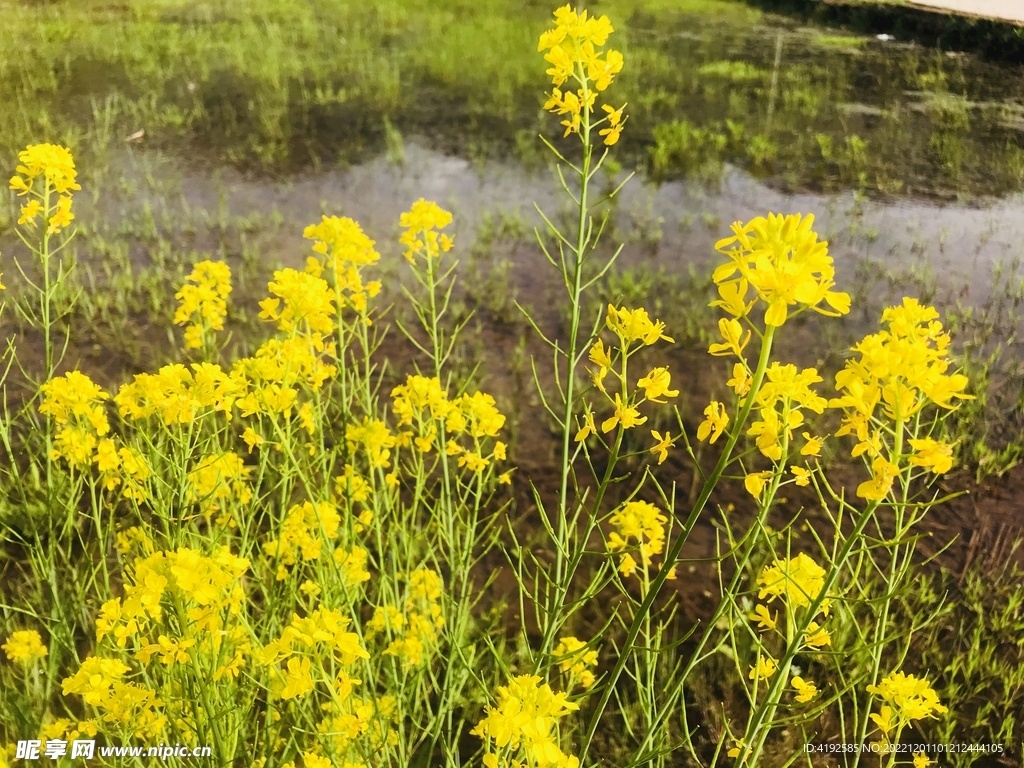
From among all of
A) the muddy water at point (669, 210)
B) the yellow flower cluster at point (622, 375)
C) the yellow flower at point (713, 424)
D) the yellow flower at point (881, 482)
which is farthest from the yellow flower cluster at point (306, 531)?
the muddy water at point (669, 210)

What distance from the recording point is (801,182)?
3.13 meters

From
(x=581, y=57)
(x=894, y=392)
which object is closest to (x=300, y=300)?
(x=581, y=57)

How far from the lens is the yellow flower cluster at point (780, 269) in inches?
20.3

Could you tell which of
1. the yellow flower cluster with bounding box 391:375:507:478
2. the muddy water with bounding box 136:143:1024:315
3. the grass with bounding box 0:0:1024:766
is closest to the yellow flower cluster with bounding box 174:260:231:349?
the grass with bounding box 0:0:1024:766

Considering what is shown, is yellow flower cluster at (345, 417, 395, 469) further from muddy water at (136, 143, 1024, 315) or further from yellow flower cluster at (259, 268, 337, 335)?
muddy water at (136, 143, 1024, 315)

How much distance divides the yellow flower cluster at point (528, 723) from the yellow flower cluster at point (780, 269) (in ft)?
1.51

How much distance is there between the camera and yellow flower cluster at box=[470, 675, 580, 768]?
66cm

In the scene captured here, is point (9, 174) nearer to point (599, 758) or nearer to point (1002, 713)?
point (599, 758)

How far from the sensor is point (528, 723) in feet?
2.18

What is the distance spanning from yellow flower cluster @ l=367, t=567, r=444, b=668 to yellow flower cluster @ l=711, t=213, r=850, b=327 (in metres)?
0.79

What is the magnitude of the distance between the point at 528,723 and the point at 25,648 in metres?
0.99

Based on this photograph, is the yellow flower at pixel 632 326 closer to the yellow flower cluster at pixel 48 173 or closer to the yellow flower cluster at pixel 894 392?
the yellow flower cluster at pixel 894 392

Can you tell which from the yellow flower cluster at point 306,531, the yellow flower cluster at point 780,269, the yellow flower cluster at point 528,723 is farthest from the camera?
the yellow flower cluster at point 306,531

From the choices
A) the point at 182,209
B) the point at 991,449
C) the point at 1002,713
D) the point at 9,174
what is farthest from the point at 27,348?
the point at 991,449
